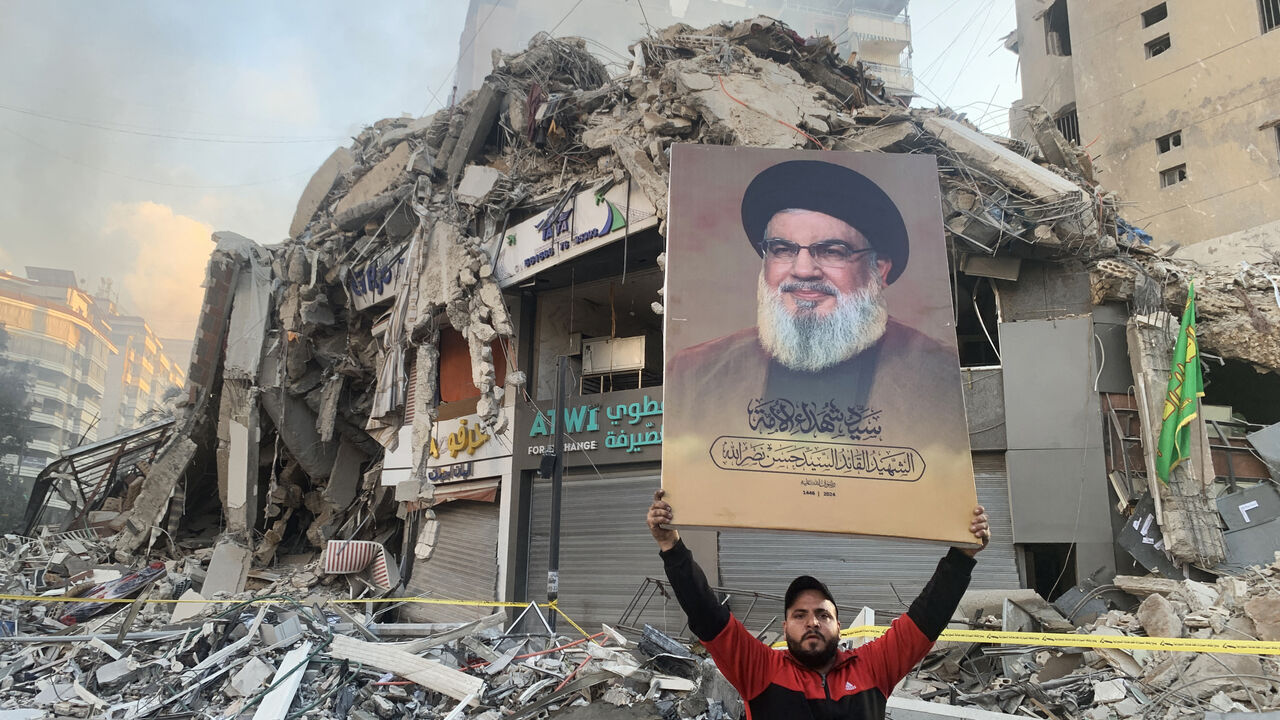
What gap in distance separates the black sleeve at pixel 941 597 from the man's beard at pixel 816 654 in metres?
0.32

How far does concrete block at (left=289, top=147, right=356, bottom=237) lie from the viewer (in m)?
21.9

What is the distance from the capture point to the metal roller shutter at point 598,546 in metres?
12.4

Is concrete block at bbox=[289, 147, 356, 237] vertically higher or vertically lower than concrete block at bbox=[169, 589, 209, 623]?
higher

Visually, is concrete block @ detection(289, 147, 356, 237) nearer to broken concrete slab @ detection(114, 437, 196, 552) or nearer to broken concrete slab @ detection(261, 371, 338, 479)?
broken concrete slab @ detection(261, 371, 338, 479)

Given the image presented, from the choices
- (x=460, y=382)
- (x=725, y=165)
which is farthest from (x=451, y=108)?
(x=725, y=165)

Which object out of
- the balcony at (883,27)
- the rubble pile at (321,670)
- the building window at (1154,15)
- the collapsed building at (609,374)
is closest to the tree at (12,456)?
the collapsed building at (609,374)

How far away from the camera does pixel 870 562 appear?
436 inches

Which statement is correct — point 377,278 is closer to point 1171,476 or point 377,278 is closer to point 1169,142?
point 1171,476

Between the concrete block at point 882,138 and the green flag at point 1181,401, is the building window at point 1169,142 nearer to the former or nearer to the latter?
the green flag at point 1181,401

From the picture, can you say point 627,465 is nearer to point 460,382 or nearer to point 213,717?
point 460,382

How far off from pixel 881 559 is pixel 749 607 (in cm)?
205

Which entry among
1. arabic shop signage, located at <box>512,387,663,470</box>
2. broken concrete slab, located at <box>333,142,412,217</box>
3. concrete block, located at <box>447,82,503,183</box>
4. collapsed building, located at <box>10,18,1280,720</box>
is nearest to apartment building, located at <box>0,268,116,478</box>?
collapsed building, located at <box>10,18,1280,720</box>

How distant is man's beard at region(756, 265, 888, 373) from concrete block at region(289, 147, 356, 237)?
68.5 ft

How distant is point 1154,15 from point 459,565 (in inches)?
1035
